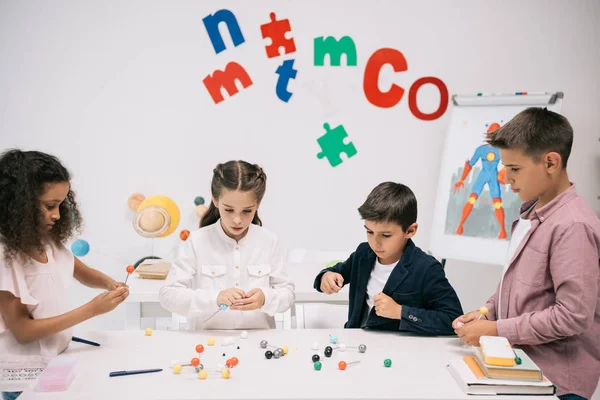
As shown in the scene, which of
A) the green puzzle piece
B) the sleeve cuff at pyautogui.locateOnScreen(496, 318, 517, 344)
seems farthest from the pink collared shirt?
the green puzzle piece

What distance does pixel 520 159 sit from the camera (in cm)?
167

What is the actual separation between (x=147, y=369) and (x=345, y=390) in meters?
0.54

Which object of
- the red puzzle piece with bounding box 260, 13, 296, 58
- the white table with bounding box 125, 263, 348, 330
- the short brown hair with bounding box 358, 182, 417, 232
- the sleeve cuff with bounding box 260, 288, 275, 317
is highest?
the red puzzle piece with bounding box 260, 13, 296, 58

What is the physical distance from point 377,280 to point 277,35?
198 cm

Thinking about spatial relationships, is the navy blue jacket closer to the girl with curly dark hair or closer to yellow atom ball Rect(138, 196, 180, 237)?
the girl with curly dark hair

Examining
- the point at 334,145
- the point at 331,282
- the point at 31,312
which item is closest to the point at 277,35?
the point at 334,145

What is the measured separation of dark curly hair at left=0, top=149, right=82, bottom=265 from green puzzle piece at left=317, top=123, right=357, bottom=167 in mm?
2105

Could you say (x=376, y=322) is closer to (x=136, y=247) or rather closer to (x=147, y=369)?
(x=147, y=369)

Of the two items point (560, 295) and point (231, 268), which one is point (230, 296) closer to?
point (231, 268)

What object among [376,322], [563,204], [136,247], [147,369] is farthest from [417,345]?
[136,247]

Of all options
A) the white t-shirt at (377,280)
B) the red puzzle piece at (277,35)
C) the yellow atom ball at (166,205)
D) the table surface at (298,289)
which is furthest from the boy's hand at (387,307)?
the red puzzle piece at (277,35)

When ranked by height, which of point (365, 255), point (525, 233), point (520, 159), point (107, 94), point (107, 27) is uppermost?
point (107, 27)

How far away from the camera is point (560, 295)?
1.54 metres

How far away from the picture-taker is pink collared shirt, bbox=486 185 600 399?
1.52 m
